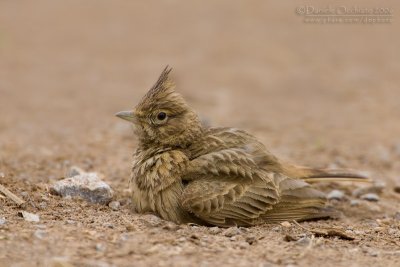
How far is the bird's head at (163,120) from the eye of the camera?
7000mm

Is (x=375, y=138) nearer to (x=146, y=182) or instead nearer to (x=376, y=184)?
(x=376, y=184)

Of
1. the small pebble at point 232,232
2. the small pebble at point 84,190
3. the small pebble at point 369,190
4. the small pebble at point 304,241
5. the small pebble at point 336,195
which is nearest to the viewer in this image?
the small pebble at point 304,241

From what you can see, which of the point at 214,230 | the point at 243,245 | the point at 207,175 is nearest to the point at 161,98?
the point at 207,175

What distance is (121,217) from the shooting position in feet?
20.3

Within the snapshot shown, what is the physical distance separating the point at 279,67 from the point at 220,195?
9639mm

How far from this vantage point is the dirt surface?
5.44m

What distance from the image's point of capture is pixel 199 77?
1477 centimetres

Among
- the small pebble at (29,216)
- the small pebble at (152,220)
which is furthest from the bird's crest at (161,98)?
the small pebble at (29,216)

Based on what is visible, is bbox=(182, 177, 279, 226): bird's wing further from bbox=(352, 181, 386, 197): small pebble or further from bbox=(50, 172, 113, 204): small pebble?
bbox=(352, 181, 386, 197): small pebble

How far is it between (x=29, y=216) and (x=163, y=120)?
1.75 metres

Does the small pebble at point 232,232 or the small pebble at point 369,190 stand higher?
the small pebble at point 232,232

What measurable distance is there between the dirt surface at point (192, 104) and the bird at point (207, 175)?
21cm

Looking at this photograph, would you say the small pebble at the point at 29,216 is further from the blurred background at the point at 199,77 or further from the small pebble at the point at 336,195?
the small pebble at the point at 336,195

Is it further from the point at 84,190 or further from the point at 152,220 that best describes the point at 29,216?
the point at 152,220
